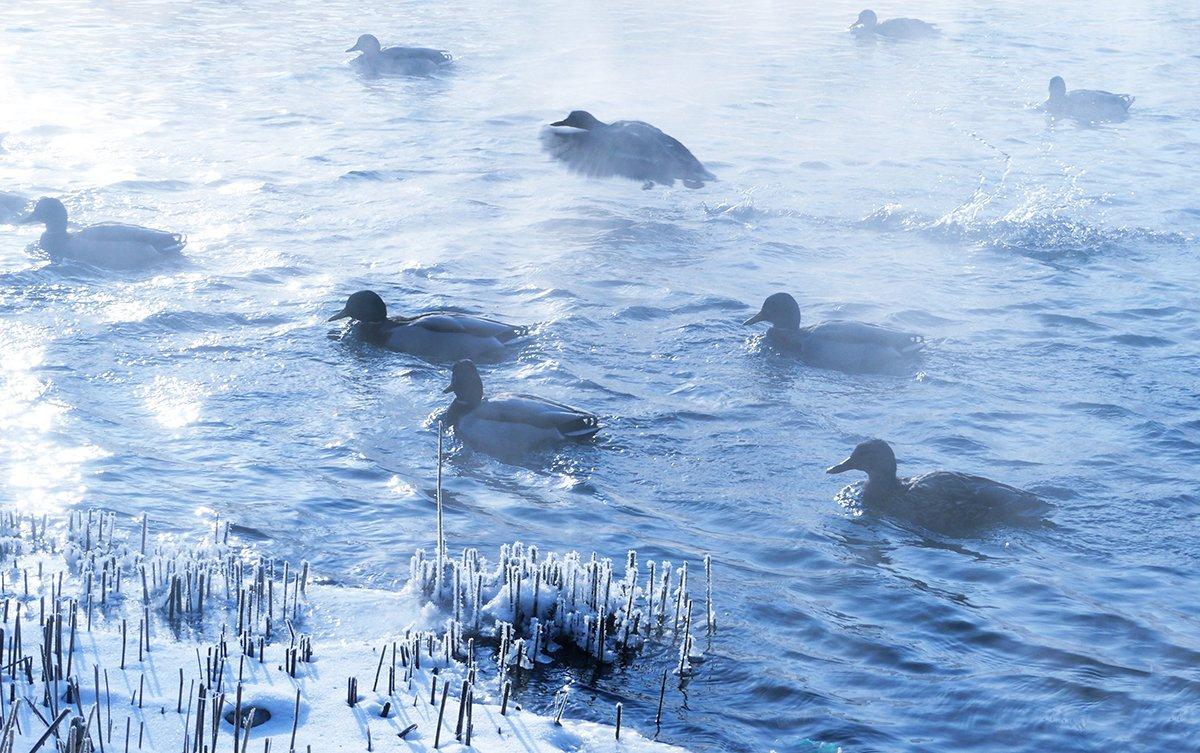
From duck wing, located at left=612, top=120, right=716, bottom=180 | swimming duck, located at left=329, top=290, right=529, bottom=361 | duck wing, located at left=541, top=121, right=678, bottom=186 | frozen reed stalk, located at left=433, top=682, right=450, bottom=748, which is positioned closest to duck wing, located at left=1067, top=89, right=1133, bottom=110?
duck wing, located at left=612, top=120, right=716, bottom=180

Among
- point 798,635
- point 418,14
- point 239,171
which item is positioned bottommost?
point 798,635

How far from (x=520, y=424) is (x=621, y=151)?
7.52m

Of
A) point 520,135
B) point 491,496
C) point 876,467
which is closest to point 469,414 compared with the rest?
point 491,496

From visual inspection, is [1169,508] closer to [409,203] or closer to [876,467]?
[876,467]

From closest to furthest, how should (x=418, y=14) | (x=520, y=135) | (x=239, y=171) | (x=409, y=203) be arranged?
1. (x=409, y=203)
2. (x=239, y=171)
3. (x=520, y=135)
4. (x=418, y=14)

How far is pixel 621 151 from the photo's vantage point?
1634cm

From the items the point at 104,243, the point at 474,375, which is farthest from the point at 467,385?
the point at 104,243

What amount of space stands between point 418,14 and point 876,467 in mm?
22561

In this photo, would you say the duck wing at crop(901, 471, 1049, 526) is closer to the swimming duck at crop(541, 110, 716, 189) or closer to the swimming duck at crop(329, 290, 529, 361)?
the swimming duck at crop(329, 290, 529, 361)

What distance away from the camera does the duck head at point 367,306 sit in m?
11.3

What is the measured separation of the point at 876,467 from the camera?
881 cm

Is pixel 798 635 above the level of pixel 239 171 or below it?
below

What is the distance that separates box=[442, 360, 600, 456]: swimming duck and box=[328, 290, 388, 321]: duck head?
2.05 m

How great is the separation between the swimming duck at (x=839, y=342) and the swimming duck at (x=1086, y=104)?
1125 cm
